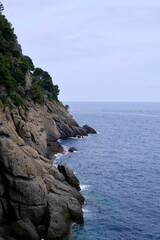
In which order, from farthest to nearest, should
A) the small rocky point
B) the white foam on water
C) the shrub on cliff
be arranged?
1. the shrub on cliff
2. the white foam on water
3. the small rocky point

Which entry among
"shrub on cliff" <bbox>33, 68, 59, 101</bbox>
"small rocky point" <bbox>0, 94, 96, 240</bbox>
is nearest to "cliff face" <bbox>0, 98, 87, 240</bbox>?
"small rocky point" <bbox>0, 94, 96, 240</bbox>

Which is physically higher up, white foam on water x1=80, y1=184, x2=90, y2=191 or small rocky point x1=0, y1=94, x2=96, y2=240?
small rocky point x1=0, y1=94, x2=96, y2=240

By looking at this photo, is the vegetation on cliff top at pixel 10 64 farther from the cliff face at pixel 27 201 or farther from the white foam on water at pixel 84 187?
the white foam on water at pixel 84 187

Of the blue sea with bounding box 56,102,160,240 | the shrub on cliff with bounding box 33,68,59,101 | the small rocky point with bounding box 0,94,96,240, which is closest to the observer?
the small rocky point with bounding box 0,94,96,240

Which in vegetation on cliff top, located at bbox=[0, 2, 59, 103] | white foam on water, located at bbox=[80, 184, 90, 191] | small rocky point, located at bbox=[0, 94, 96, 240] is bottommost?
white foam on water, located at bbox=[80, 184, 90, 191]

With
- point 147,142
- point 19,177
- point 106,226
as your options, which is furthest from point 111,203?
point 147,142

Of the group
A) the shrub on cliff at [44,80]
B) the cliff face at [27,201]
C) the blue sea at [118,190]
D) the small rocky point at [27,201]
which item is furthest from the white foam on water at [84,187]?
the shrub on cliff at [44,80]

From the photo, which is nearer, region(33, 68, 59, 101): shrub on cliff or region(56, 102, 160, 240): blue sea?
region(56, 102, 160, 240): blue sea

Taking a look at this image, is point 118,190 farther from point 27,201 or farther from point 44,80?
point 44,80

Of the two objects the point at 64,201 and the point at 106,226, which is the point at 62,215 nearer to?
the point at 64,201

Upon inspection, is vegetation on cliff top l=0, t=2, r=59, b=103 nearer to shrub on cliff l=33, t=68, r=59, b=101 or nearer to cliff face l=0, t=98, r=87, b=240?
cliff face l=0, t=98, r=87, b=240

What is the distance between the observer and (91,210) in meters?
35.4

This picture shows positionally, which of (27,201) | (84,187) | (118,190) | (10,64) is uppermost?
(10,64)

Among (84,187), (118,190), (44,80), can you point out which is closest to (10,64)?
(84,187)
